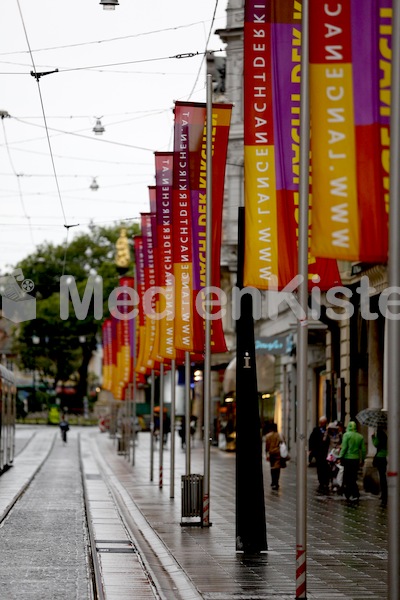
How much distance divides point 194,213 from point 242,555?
275 inches

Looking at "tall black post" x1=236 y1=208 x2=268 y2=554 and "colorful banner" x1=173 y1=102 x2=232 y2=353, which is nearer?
"tall black post" x1=236 y1=208 x2=268 y2=554

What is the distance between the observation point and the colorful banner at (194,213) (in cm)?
2336

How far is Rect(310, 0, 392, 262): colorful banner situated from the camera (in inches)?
440

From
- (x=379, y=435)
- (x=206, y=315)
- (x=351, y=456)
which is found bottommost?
(x=351, y=456)

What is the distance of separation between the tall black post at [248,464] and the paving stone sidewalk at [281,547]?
28 centimetres

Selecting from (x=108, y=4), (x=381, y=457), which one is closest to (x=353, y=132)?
(x=108, y=4)

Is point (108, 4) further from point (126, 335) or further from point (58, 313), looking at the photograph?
point (58, 313)

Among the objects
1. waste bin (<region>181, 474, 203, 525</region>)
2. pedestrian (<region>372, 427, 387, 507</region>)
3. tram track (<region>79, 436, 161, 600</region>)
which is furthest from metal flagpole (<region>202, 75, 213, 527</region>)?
pedestrian (<region>372, 427, 387, 507</region>)

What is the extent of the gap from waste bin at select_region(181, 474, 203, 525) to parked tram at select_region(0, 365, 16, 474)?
52.2ft

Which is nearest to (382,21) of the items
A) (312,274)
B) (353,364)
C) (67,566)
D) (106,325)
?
(312,274)

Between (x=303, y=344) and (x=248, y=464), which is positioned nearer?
(x=303, y=344)

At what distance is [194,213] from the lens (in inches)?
938

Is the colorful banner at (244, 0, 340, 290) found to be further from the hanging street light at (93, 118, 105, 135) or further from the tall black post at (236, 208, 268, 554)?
the hanging street light at (93, 118, 105, 135)

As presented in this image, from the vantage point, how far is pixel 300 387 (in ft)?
43.7
